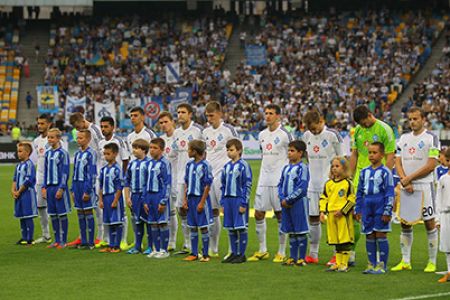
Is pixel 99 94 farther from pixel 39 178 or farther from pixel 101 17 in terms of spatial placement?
pixel 39 178

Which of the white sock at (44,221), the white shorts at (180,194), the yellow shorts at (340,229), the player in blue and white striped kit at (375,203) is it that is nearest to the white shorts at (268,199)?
the yellow shorts at (340,229)

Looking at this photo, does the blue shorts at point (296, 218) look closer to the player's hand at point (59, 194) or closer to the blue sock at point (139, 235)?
the blue sock at point (139, 235)

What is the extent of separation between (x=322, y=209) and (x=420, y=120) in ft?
5.99

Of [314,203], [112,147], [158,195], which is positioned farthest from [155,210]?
[314,203]

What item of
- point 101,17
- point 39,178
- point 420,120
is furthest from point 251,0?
point 420,120

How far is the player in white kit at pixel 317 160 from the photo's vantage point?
1477cm

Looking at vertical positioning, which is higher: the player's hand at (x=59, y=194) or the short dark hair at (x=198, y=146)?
the short dark hair at (x=198, y=146)

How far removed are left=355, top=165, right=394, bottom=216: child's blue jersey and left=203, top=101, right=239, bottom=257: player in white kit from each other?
8.99ft

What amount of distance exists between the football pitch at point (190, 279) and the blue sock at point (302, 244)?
0.76 feet

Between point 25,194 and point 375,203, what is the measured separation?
6.85 m

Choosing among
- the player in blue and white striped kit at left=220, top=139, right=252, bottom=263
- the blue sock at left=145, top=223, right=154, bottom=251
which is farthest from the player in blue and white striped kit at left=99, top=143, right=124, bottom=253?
the player in blue and white striped kit at left=220, top=139, right=252, bottom=263

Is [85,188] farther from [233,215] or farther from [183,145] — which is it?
[233,215]

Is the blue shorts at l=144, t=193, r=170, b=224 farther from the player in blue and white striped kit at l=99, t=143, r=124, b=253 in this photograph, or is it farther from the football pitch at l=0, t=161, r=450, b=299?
the player in blue and white striped kit at l=99, t=143, r=124, b=253

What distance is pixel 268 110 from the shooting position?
15070 millimetres
